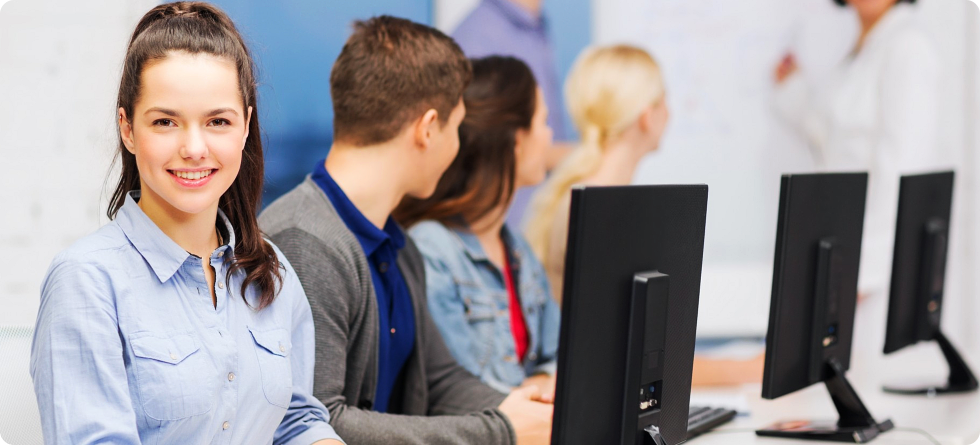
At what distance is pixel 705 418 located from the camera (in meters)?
1.78

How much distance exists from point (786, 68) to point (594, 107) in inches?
43.0

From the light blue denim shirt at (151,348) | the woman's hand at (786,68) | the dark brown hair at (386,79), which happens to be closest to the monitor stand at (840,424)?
the dark brown hair at (386,79)

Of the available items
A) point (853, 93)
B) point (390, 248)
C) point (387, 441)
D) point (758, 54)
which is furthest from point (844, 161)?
point (387, 441)

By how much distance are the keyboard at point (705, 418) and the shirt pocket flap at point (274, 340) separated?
2.80 ft

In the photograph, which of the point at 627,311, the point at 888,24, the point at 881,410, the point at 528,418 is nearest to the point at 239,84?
the point at 627,311

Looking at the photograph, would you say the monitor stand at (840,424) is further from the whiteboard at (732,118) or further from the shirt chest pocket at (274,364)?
the whiteboard at (732,118)

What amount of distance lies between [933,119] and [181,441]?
3423 mm

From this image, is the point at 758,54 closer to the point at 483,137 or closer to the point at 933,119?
the point at 933,119

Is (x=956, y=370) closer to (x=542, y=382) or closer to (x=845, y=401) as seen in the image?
(x=845, y=401)

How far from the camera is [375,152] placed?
65.8 inches

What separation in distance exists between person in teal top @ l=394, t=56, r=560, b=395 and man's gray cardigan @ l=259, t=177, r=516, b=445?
0.47m

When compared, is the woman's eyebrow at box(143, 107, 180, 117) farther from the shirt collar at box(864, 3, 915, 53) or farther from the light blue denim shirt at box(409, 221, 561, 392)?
the shirt collar at box(864, 3, 915, 53)

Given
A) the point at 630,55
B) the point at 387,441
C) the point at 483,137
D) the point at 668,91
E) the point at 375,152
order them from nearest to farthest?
the point at 387,441
the point at 375,152
the point at 483,137
the point at 630,55
the point at 668,91

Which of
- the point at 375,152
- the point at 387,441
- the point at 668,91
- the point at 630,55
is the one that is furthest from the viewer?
the point at 668,91
